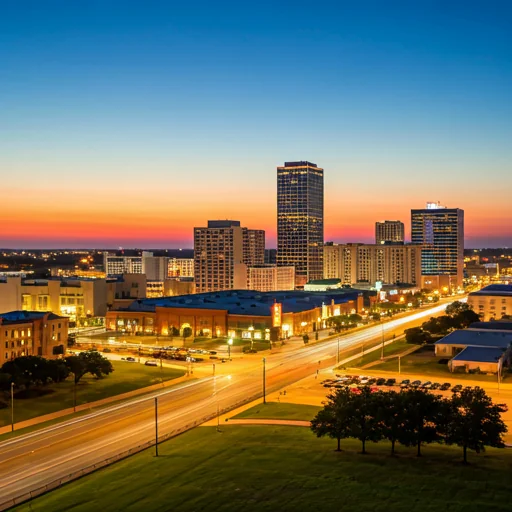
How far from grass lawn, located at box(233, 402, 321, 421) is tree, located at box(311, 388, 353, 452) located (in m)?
11.5

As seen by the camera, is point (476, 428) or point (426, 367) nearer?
point (476, 428)

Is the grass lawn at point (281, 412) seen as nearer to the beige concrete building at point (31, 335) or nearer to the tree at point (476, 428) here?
the tree at point (476, 428)

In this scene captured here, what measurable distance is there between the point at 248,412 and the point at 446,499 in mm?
28829

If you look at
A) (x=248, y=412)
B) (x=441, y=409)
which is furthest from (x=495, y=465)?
(x=248, y=412)

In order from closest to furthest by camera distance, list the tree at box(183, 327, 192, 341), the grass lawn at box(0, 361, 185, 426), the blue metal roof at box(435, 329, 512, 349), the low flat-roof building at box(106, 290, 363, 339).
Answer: the grass lawn at box(0, 361, 185, 426) < the blue metal roof at box(435, 329, 512, 349) < the tree at box(183, 327, 192, 341) < the low flat-roof building at box(106, 290, 363, 339)

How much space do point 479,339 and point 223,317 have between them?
50111mm

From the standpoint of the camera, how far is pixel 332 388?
7619 cm

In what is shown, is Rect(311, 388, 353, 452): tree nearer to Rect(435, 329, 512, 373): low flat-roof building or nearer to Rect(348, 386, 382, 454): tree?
Rect(348, 386, 382, 454): tree

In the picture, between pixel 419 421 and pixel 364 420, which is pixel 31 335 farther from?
pixel 419 421

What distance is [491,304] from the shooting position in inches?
6127

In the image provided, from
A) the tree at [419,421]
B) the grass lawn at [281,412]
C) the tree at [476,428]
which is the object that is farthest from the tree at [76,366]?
the tree at [476,428]

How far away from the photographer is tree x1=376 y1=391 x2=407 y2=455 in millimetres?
47406

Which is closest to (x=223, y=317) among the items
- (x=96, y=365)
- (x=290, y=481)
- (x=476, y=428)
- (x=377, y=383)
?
(x=96, y=365)

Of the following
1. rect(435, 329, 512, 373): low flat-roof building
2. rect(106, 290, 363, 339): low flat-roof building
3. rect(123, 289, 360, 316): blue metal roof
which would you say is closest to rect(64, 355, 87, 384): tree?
rect(435, 329, 512, 373): low flat-roof building
